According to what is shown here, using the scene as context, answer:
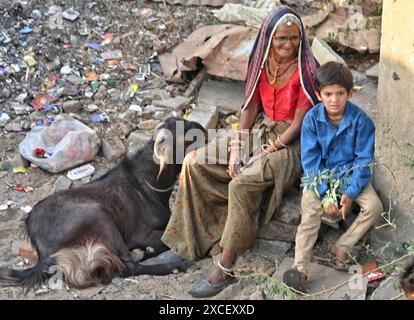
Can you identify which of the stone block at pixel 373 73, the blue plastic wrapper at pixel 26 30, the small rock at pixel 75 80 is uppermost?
the blue plastic wrapper at pixel 26 30

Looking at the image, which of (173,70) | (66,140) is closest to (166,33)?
(173,70)

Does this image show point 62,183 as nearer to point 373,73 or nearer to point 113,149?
point 113,149

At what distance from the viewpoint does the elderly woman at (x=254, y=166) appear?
16.9 feet

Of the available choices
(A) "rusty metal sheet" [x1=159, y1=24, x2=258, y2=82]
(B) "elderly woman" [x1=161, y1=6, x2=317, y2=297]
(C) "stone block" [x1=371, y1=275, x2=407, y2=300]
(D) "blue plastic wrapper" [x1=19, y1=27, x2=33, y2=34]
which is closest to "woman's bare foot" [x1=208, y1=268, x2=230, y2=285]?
(B) "elderly woman" [x1=161, y1=6, x2=317, y2=297]

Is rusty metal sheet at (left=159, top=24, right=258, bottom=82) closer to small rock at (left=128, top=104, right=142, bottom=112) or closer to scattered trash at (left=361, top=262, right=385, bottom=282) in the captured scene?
small rock at (left=128, top=104, right=142, bottom=112)

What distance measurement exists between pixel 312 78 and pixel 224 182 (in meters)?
1.00

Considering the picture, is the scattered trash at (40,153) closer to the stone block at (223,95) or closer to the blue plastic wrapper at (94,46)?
the stone block at (223,95)

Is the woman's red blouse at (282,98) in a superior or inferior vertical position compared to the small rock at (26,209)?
superior

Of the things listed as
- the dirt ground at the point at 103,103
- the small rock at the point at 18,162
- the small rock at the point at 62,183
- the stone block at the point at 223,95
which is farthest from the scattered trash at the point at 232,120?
the small rock at the point at 18,162

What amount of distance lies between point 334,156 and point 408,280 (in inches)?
43.1

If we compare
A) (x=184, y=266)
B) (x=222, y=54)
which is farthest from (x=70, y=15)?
(x=184, y=266)

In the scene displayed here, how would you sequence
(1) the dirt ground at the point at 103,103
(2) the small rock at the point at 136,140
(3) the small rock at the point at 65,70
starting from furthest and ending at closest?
(3) the small rock at the point at 65,70 < (2) the small rock at the point at 136,140 < (1) the dirt ground at the point at 103,103

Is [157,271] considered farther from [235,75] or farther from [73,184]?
[235,75]

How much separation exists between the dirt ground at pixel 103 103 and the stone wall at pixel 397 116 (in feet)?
2.94
